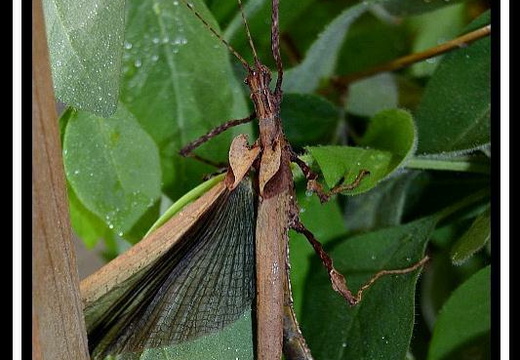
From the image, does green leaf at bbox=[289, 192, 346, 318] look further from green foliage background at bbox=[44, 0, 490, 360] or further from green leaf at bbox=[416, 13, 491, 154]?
green leaf at bbox=[416, 13, 491, 154]

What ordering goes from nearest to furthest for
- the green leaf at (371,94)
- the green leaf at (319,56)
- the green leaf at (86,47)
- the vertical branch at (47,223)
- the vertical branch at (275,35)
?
the vertical branch at (47,223) < the green leaf at (86,47) < the vertical branch at (275,35) < the green leaf at (319,56) < the green leaf at (371,94)

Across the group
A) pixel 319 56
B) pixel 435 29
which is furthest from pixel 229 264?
pixel 435 29

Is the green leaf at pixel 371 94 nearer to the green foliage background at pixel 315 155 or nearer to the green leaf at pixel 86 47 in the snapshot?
the green foliage background at pixel 315 155

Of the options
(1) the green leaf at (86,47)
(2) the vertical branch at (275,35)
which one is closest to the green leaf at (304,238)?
(2) the vertical branch at (275,35)

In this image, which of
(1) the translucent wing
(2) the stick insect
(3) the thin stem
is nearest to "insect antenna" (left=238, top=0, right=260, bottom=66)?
(2) the stick insect

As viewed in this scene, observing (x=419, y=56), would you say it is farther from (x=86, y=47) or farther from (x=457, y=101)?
(x=86, y=47)

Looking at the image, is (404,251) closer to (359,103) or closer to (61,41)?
(359,103)
